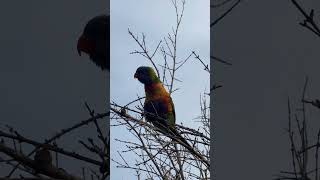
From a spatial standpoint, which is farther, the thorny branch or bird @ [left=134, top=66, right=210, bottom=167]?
bird @ [left=134, top=66, right=210, bottom=167]

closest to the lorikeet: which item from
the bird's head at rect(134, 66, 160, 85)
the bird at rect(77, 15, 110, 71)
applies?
the bird's head at rect(134, 66, 160, 85)

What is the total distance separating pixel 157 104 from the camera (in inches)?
66.2

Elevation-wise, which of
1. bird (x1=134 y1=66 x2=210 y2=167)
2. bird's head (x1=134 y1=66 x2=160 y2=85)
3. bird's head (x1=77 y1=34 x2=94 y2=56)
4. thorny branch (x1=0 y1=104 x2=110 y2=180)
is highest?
bird's head (x1=77 y1=34 x2=94 y2=56)

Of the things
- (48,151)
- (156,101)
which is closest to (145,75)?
(156,101)

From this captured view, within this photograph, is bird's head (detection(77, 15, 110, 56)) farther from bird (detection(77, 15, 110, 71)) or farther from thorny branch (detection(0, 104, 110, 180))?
thorny branch (detection(0, 104, 110, 180))

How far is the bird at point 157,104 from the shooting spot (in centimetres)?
165

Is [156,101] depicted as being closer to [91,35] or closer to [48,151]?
[91,35]

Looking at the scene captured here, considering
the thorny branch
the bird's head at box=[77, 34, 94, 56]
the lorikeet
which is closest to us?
the thorny branch

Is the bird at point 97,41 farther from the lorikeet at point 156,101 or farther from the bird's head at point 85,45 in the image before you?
the lorikeet at point 156,101

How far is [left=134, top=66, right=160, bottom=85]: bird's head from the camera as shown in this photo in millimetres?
1687

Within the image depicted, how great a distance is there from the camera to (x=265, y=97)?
4.43 ft

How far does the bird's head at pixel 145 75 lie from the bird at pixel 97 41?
133mm

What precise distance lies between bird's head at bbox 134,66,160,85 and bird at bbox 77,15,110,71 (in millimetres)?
133

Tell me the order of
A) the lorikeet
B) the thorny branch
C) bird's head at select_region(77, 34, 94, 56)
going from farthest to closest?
the lorikeet
bird's head at select_region(77, 34, 94, 56)
the thorny branch
